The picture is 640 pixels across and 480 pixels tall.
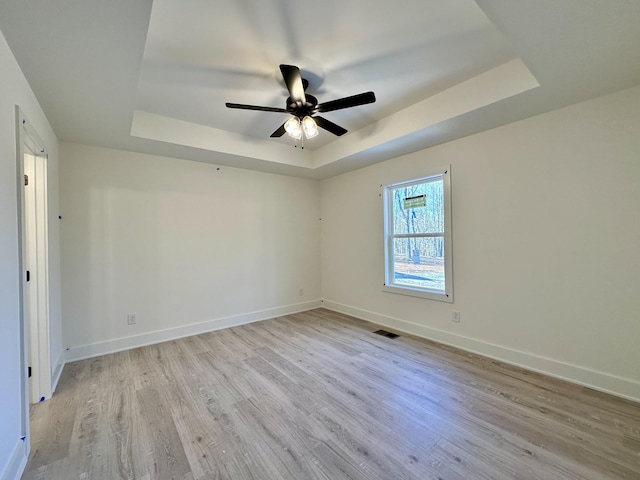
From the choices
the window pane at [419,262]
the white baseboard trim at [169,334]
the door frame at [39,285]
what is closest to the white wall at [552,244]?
the window pane at [419,262]

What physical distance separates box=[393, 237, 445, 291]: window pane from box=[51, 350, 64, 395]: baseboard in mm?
3750

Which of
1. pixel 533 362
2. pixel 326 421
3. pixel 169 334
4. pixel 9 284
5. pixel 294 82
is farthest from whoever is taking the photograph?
pixel 169 334

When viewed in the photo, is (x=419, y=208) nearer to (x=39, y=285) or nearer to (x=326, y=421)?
(x=326, y=421)

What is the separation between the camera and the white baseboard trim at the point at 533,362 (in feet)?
6.99

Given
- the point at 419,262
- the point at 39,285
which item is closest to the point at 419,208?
the point at 419,262

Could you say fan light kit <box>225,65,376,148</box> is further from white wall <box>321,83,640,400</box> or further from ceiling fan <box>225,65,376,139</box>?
white wall <box>321,83,640,400</box>

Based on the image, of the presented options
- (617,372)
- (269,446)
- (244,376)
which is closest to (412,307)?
(617,372)

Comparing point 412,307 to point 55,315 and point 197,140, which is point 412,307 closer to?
point 197,140

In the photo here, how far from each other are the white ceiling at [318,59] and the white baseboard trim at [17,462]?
2182 millimetres

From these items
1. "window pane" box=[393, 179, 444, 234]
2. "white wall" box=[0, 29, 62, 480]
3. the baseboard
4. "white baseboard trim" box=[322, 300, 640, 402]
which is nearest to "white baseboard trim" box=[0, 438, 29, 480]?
"white wall" box=[0, 29, 62, 480]

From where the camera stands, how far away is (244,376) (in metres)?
2.54

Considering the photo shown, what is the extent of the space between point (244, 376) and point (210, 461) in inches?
38.4

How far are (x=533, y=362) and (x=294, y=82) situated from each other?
3229 millimetres

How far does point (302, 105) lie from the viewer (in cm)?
225
